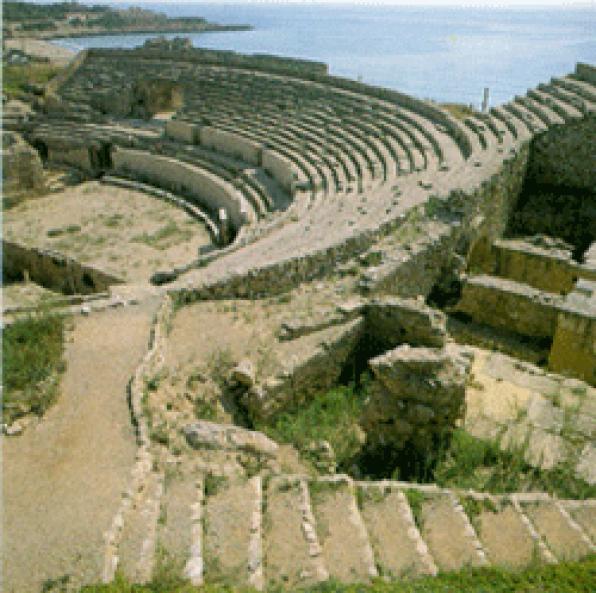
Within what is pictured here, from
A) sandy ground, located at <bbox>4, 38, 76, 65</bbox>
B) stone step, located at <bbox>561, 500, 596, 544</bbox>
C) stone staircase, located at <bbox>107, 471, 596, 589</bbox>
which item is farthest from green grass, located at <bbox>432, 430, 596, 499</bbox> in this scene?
sandy ground, located at <bbox>4, 38, 76, 65</bbox>

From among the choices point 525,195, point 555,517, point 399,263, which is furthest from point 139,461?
point 525,195

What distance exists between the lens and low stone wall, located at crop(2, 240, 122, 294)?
14.4 meters

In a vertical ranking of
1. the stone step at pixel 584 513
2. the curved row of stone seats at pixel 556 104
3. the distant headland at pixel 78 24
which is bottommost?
the stone step at pixel 584 513

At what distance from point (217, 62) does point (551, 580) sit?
89.6ft

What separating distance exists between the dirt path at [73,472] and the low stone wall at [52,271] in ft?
24.3

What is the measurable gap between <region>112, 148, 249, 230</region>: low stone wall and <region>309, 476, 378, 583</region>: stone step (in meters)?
12.2

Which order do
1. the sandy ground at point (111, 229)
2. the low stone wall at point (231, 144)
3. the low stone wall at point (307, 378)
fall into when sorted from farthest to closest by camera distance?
the low stone wall at point (231, 144) < the sandy ground at point (111, 229) < the low stone wall at point (307, 378)

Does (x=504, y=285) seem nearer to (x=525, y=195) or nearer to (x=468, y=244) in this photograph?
(x=468, y=244)

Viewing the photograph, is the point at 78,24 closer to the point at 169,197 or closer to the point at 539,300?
the point at 169,197

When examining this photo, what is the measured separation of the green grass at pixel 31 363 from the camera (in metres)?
6.00

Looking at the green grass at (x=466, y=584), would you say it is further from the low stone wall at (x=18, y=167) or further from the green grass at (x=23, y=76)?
the green grass at (x=23, y=76)

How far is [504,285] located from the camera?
34.9 feet

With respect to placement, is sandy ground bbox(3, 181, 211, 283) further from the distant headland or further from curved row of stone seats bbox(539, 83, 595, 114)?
the distant headland

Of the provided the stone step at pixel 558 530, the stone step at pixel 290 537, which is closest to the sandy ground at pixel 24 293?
the stone step at pixel 290 537
